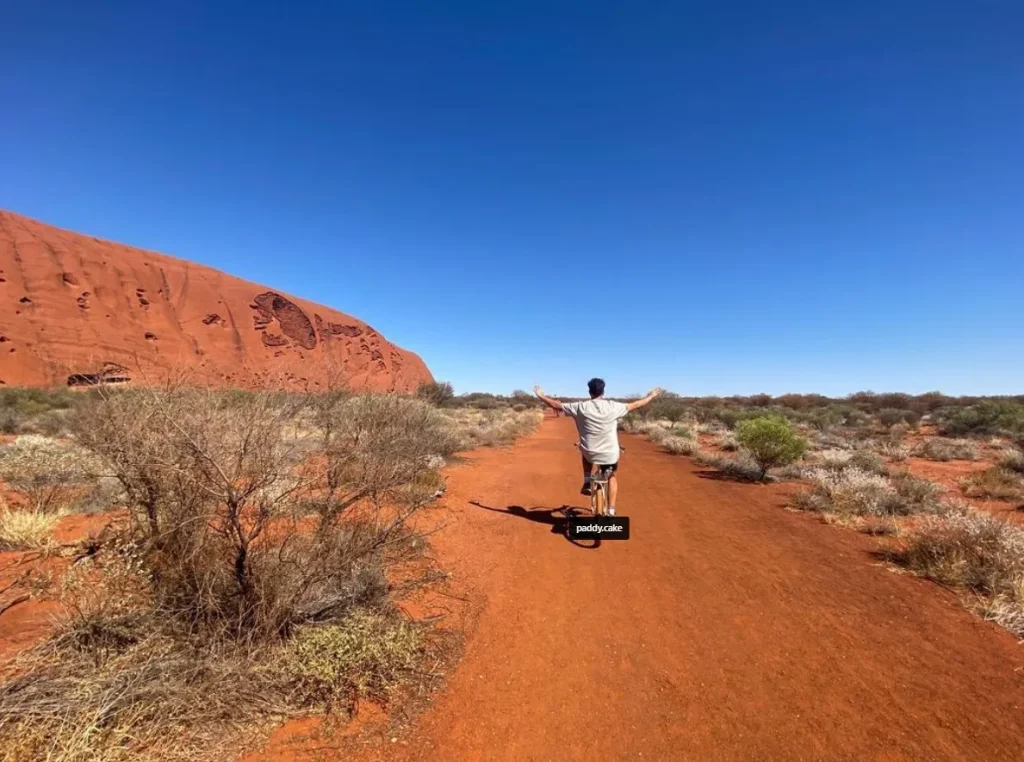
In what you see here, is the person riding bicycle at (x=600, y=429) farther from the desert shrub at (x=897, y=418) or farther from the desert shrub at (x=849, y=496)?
the desert shrub at (x=897, y=418)

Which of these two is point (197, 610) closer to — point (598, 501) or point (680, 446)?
point (598, 501)

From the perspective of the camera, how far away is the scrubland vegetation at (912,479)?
4938 millimetres

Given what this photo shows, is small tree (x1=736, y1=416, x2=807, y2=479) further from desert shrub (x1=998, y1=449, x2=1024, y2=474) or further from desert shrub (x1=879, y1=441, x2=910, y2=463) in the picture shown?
desert shrub (x1=998, y1=449, x2=1024, y2=474)

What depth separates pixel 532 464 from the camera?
13.2 m

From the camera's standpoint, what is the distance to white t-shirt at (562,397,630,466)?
6105 millimetres

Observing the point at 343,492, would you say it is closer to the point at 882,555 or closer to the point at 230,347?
the point at 882,555

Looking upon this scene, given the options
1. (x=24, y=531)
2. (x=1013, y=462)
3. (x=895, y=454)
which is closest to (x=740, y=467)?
(x=895, y=454)

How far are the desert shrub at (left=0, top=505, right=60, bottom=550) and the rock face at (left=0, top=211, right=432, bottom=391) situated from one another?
50.1 feet

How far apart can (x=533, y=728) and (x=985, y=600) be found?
4626 millimetres

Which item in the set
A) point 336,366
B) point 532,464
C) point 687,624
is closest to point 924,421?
point 532,464

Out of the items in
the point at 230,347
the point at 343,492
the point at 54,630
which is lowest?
the point at 54,630

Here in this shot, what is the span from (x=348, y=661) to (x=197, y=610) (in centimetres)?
103

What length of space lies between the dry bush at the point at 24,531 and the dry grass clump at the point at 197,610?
294 centimetres

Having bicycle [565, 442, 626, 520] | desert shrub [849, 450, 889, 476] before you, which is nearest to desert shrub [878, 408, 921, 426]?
desert shrub [849, 450, 889, 476]
